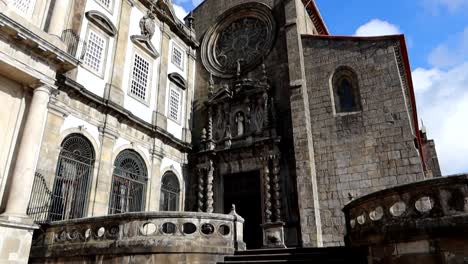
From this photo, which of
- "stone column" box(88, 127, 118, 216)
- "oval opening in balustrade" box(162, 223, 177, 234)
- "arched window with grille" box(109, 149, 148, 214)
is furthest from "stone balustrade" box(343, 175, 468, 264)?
"arched window with grille" box(109, 149, 148, 214)

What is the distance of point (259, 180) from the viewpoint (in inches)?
559

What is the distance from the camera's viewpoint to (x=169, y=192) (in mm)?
14742

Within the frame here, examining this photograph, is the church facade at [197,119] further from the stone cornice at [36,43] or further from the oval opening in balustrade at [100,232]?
the oval opening in balustrade at [100,232]

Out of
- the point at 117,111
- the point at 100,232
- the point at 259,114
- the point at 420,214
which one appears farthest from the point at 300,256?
the point at 117,111

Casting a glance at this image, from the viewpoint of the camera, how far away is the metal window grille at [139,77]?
555 inches

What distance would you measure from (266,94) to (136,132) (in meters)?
5.82

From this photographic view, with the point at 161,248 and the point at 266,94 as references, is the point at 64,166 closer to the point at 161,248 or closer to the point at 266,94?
the point at 161,248

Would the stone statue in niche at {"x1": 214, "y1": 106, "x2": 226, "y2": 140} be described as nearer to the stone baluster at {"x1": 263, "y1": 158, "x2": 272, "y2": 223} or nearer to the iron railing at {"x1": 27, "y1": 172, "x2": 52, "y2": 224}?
the stone baluster at {"x1": 263, "y1": 158, "x2": 272, "y2": 223}

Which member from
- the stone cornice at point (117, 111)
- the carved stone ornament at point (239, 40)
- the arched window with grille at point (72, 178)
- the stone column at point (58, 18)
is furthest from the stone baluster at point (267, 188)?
the stone column at point (58, 18)

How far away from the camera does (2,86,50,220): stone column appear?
8.36 meters

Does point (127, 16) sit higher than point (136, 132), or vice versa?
point (127, 16)

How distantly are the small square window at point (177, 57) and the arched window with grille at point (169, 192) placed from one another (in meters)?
5.73

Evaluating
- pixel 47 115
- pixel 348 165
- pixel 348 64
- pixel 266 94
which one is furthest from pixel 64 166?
pixel 348 64

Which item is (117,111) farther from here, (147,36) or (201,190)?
(201,190)
